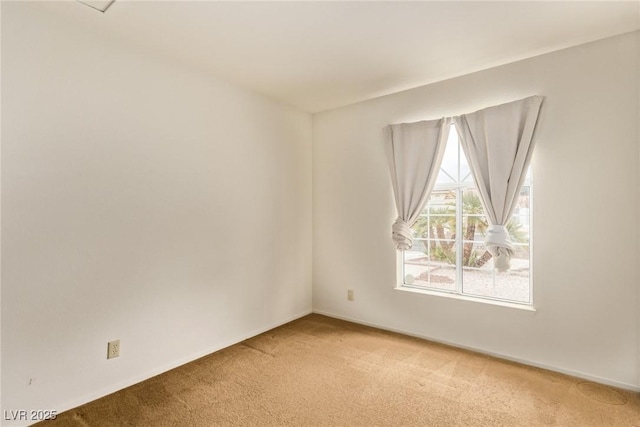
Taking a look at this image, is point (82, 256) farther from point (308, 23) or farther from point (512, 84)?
point (512, 84)

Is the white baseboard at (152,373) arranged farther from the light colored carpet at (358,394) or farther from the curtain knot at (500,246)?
the curtain knot at (500,246)

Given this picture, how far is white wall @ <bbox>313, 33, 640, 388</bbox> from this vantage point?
7.27 feet

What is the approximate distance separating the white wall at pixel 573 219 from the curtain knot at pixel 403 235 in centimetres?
50

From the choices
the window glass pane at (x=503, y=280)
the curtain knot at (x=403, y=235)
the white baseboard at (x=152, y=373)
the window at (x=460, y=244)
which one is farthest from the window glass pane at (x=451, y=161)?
the white baseboard at (x=152, y=373)

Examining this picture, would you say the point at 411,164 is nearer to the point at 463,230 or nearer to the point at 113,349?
the point at 463,230

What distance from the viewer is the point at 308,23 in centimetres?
209

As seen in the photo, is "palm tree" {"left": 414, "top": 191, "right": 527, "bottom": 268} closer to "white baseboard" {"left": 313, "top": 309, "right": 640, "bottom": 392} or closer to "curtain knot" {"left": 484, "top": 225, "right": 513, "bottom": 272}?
"curtain knot" {"left": 484, "top": 225, "right": 513, "bottom": 272}

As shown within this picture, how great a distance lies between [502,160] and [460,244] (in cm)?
84

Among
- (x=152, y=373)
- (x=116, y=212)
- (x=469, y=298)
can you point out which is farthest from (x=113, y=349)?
(x=469, y=298)

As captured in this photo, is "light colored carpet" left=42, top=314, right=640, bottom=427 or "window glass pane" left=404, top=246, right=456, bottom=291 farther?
"window glass pane" left=404, top=246, right=456, bottom=291

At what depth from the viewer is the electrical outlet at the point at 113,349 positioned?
2.18 meters

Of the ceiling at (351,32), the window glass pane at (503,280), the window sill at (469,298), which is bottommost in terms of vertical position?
the window sill at (469,298)

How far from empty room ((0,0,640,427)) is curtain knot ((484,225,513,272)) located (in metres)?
0.02

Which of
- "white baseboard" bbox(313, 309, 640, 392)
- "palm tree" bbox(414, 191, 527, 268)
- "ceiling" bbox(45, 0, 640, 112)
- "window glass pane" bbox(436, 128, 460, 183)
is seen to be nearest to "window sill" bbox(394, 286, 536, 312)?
"palm tree" bbox(414, 191, 527, 268)
